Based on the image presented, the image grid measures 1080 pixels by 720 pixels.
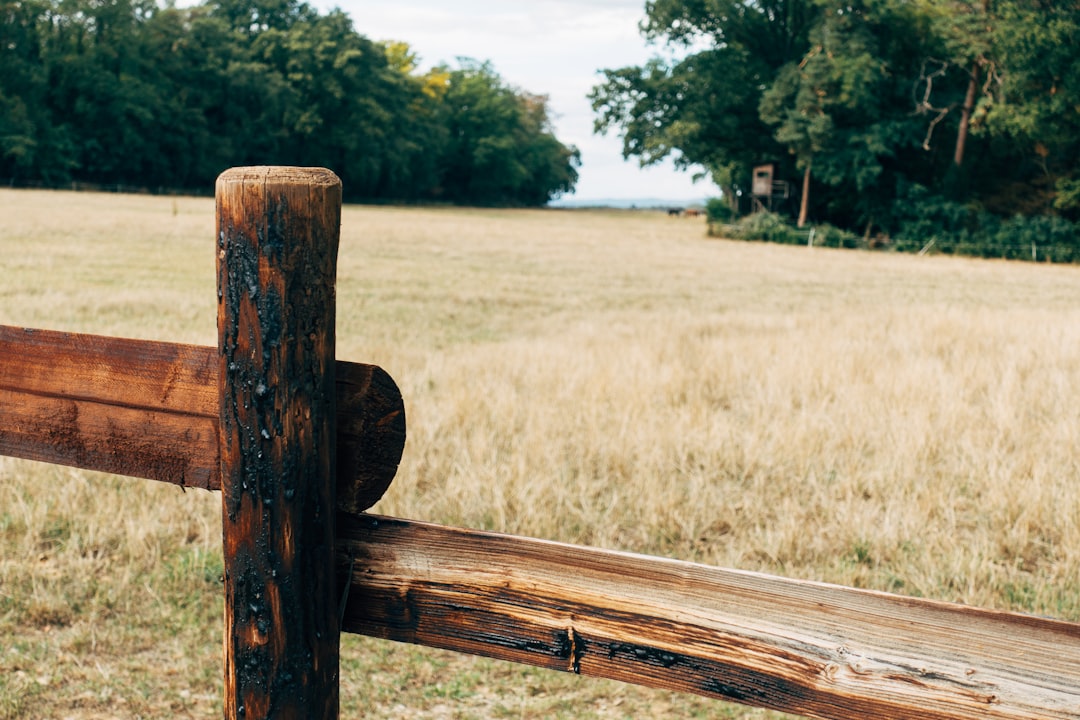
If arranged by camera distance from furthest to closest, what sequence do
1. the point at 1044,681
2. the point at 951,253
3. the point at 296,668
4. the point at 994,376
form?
1. the point at 951,253
2. the point at 994,376
3. the point at 296,668
4. the point at 1044,681

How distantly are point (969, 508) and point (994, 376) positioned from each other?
3706mm

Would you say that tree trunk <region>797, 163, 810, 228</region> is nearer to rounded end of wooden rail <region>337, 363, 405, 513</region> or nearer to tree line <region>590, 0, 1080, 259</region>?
tree line <region>590, 0, 1080, 259</region>

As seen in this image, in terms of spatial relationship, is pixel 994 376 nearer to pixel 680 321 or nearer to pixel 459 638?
pixel 680 321

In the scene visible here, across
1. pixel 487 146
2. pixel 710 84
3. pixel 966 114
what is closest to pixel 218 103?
pixel 487 146

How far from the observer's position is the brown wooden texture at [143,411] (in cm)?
180

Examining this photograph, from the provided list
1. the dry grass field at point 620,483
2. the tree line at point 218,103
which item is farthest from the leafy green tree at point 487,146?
the dry grass field at point 620,483

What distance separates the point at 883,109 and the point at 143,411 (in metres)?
44.9

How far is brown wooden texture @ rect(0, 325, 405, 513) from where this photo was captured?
1797 millimetres

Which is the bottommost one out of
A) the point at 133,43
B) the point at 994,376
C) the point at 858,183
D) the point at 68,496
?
the point at 68,496

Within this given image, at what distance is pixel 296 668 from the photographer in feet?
5.83

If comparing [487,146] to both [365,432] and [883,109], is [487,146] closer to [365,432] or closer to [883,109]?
[883,109]

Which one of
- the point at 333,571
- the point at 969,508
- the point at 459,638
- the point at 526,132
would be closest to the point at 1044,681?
the point at 459,638

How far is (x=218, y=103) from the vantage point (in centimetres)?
7056

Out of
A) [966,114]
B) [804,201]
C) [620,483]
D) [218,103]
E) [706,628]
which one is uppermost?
[218,103]
